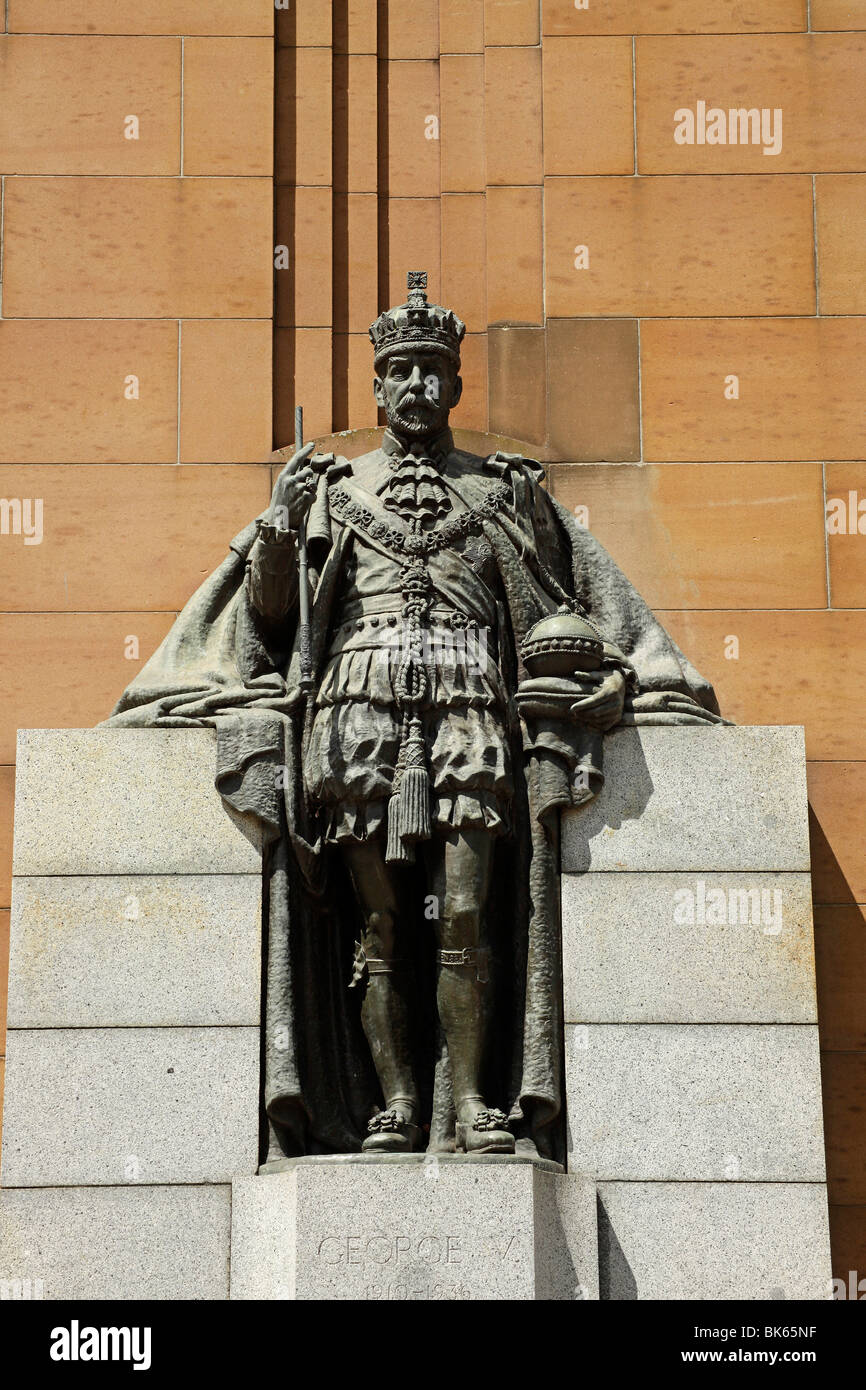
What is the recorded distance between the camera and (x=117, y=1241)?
1012 cm

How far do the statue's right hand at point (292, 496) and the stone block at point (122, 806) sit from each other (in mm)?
1004

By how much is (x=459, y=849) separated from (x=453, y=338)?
2444mm

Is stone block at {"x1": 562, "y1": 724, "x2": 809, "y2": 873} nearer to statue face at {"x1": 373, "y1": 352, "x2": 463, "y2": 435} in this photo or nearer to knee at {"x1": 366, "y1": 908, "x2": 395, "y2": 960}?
knee at {"x1": 366, "y1": 908, "x2": 395, "y2": 960}

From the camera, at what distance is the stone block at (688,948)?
1045cm

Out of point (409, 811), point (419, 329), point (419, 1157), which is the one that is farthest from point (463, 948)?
point (419, 329)

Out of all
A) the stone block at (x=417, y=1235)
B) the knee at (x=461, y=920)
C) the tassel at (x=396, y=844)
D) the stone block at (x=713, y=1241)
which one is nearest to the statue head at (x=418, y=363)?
the tassel at (x=396, y=844)

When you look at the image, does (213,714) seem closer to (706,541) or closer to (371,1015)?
(371,1015)

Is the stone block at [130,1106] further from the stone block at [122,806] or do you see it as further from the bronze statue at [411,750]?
the stone block at [122,806]

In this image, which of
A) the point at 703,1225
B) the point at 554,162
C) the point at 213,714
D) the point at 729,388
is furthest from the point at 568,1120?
the point at 554,162

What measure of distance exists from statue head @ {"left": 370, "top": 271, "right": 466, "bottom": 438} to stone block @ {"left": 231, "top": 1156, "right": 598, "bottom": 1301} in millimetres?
3442

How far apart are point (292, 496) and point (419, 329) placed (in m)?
1.04

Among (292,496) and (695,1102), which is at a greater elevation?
(292,496)

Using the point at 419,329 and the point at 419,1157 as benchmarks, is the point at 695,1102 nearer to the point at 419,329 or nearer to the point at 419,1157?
the point at 419,1157

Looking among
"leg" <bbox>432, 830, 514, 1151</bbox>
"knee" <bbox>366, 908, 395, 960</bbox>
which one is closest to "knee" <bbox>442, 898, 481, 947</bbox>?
"leg" <bbox>432, 830, 514, 1151</bbox>
